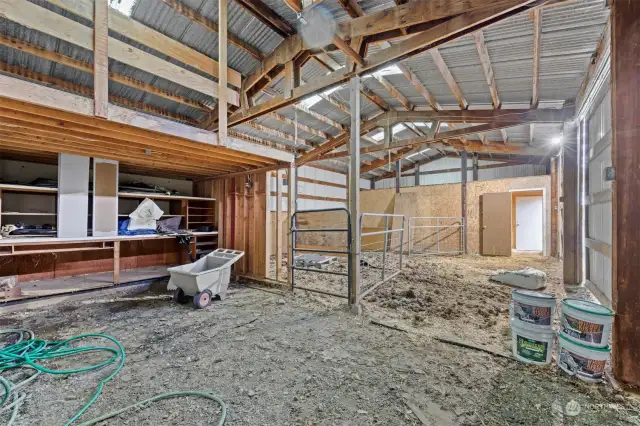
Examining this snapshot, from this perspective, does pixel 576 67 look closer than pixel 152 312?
No

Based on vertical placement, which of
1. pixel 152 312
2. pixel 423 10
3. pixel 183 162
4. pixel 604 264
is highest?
pixel 423 10

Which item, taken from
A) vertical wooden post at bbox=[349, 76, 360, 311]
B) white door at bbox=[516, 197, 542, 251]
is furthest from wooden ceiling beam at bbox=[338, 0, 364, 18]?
white door at bbox=[516, 197, 542, 251]

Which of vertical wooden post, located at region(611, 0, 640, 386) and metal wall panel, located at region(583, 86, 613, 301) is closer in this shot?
vertical wooden post, located at region(611, 0, 640, 386)

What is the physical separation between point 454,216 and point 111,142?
345 inches

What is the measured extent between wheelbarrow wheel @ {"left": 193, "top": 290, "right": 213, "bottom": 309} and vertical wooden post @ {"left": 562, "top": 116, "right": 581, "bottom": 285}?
5.18 meters

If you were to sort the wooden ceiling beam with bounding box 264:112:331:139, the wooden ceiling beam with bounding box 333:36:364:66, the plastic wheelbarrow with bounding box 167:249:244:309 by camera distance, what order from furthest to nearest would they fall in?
the wooden ceiling beam with bounding box 264:112:331:139 < the plastic wheelbarrow with bounding box 167:249:244:309 < the wooden ceiling beam with bounding box 333:36:364:66

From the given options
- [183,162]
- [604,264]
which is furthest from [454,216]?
[183,162]

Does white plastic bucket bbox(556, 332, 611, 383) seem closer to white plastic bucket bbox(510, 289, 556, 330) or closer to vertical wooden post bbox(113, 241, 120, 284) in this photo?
white plastic bucket bbox(510, 289, 556, 330)

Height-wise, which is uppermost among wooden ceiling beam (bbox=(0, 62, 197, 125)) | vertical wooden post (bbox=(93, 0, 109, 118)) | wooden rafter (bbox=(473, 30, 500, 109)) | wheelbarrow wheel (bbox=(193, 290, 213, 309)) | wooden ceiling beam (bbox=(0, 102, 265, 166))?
wooden rafter (bbox=(473, 30, 500, 109))

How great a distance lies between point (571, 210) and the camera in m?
3.98

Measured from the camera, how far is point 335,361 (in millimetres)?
1973

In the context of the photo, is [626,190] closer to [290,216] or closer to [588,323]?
[588,323]

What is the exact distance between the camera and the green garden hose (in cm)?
147

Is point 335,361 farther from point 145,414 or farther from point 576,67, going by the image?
point 576,67
